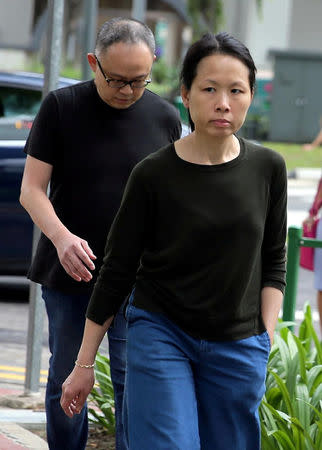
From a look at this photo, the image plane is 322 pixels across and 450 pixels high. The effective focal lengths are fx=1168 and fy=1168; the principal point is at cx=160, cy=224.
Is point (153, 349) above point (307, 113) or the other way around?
above

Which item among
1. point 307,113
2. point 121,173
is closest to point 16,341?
point 121,173

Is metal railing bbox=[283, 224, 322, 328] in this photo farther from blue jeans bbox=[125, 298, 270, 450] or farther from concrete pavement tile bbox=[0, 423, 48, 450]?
blue jeans bbox=[125, 298, 270, 450]

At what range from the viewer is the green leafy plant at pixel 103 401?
4.91 metres

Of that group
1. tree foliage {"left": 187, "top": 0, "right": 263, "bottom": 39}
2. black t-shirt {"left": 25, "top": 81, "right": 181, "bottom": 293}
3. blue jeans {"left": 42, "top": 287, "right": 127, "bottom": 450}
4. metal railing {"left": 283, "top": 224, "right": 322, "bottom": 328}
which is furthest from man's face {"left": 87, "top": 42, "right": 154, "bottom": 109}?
tree foliage {"left": 187, "top": 0, "right": 263, "bottom": 39}

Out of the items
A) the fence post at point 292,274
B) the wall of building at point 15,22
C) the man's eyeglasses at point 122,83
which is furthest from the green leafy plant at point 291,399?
Answer: the wall of building at point 15,22

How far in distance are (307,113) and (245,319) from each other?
1008 inches

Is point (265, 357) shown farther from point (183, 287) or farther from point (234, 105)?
point (234, 105)

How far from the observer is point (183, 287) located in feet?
9.89

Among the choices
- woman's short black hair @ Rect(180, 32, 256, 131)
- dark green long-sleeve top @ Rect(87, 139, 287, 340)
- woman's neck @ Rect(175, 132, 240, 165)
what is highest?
woman's short black hair @ Rect(180, 32, 256, 131)

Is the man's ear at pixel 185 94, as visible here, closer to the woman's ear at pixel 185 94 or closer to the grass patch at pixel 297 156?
the woman's ear at pixel 185 94

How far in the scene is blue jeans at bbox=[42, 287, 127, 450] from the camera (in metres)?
3.99

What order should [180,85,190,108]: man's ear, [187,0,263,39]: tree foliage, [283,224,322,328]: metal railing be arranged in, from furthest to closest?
[187,0,263,39]: tree foliage, [283,224,322,328]: metal railing, [180,85,190,108]: man's ear

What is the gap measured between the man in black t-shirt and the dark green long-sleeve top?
702 millimetres

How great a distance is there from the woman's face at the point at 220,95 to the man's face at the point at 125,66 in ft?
2.29
